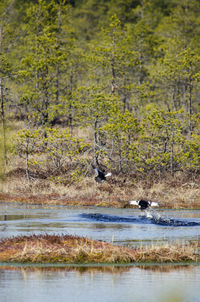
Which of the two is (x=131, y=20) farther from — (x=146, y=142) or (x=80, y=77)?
(x=146, y=142)

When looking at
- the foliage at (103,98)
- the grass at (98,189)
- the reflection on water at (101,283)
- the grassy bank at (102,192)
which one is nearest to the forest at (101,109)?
the foliage at (103,98)

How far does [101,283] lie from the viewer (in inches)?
644

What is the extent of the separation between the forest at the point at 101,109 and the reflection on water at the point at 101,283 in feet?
81.4

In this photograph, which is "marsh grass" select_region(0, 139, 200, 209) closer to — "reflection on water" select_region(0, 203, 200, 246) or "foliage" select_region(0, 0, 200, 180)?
"foliage" select_region(0, 0, 200, 180)

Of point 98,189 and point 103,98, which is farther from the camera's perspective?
point 103,98

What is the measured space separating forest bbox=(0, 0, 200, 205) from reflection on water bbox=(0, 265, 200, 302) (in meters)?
24.8

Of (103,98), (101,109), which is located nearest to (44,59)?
(103,98)

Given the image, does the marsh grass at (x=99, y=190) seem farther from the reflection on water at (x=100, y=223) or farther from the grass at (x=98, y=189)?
the reflection on water at (x=100, y=223)

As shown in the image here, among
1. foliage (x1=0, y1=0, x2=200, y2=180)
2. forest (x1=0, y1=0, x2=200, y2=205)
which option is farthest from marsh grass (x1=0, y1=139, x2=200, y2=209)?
foliage (x1=0, y1=0, x2=200, y2=180)

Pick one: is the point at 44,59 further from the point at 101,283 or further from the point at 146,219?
the point at 101,283

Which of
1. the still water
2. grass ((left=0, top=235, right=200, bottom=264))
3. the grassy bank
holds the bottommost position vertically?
the still water

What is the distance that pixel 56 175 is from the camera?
45.9 metres

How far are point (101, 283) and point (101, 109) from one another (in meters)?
32.6

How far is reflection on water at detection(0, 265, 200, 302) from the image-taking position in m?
14.6
